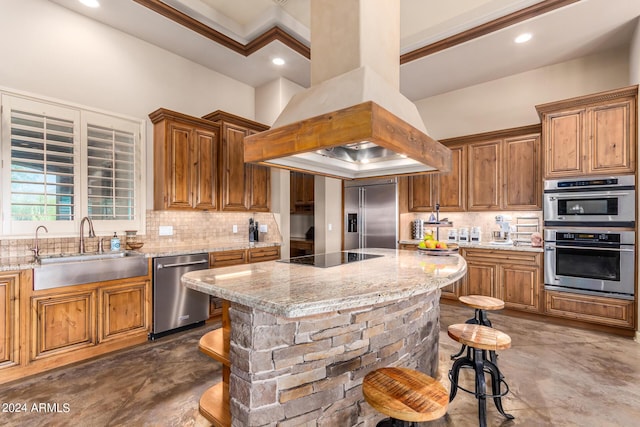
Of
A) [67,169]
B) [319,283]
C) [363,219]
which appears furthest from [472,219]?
[67,169]

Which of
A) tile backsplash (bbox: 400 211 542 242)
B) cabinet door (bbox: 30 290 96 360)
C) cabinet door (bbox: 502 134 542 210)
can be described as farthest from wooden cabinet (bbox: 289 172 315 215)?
cabinet door (bbox: 30 290 96 360)

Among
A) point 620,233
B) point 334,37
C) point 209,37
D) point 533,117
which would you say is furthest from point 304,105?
point 533,117

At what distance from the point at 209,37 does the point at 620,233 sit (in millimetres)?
5172

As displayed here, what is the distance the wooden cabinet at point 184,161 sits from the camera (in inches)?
140

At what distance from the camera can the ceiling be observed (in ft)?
10.4

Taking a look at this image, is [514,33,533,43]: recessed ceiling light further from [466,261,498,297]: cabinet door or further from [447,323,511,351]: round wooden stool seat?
[447,323,511,351]: round wooden stool seat

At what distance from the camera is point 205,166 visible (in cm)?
392

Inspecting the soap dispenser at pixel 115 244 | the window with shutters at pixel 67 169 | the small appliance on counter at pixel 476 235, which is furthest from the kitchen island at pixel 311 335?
the small appliance on counter at pixel 476 235

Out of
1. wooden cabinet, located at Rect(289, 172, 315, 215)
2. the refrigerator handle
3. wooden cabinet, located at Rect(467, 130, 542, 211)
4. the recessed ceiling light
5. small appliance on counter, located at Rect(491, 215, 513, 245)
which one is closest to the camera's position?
the recessed ceiling light

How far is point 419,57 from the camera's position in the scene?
4031 millimetres

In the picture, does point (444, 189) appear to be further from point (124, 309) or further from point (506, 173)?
point (124, 309)

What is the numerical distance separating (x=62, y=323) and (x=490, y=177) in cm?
527

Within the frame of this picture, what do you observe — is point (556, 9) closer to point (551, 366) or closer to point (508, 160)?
point (508, 160)

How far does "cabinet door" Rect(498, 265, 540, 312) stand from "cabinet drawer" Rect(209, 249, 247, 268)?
3.48 metres
